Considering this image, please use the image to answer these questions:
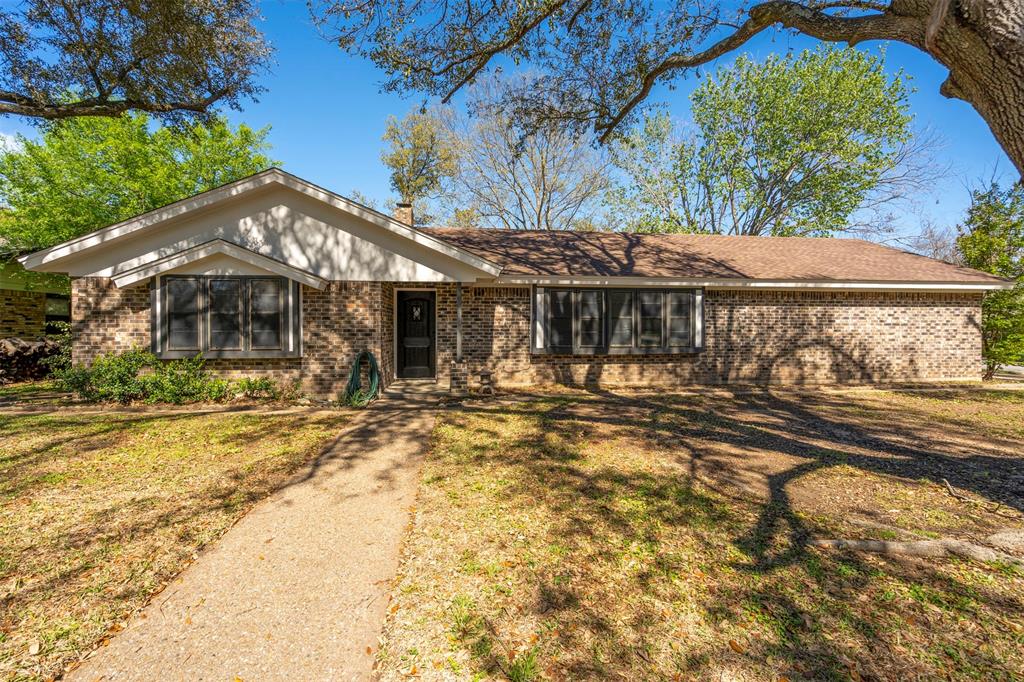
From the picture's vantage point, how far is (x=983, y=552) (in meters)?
3.31

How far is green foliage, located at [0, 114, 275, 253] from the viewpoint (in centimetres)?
1519

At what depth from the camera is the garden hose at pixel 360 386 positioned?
28.6 feet

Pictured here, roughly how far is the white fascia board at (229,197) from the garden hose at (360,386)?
271 cm

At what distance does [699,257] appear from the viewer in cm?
1284

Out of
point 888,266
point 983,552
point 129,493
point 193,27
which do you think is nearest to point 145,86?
point 193,27

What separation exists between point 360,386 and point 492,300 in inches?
151

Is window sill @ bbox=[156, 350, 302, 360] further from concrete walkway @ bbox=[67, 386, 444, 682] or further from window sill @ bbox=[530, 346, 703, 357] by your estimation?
window sill @ bbox=[530, 346, 703, 357]

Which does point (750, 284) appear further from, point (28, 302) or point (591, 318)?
point (28, 302)

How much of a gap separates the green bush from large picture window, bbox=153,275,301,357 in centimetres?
35

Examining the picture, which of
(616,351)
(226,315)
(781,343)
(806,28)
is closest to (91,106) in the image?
(226,315)

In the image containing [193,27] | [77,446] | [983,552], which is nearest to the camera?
[983,552]

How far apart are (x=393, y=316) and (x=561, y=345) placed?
4.29 metres

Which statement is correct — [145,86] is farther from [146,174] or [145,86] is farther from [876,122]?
[876,122]

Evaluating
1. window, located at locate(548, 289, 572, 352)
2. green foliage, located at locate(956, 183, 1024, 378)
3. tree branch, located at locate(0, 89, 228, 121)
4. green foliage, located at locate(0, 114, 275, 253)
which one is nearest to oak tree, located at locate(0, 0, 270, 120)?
tree branch, located at locate(0, 89, 228, 121)
